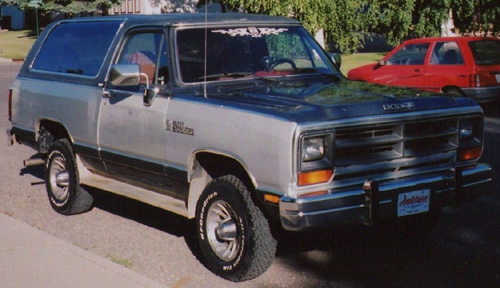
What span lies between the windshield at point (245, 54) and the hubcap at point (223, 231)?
3.82 feet

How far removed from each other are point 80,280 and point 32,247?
1.01 meters

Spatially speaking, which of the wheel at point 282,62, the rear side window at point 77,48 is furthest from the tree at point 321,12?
the wheel at point 282,62

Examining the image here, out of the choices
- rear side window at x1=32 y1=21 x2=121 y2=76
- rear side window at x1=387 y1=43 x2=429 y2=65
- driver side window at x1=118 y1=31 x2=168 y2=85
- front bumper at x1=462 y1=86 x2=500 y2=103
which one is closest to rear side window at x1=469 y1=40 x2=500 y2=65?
front bumper at x1=462 y1=86 x2=500 y2=103

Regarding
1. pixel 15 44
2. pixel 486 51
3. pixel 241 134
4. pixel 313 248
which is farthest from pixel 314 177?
pixel 15 44

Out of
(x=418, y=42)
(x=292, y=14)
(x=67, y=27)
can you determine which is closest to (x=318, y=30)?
(x=292, y=14)

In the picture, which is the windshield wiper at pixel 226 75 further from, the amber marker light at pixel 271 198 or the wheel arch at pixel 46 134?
the wheel arch at pixel 46 134

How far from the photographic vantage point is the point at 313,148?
16.7 feet

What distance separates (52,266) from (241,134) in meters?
1.74

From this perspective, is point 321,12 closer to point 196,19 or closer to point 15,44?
point 196,19

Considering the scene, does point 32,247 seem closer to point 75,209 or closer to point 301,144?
point 75,209

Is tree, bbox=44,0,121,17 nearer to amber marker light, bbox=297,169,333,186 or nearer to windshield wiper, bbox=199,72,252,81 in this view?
windshield wiper, bbox=199,72,252,81

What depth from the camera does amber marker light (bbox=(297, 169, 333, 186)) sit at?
5039 mm

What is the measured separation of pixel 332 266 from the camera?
19.4 feet

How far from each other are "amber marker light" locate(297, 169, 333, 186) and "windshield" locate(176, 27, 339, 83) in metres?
1.53
